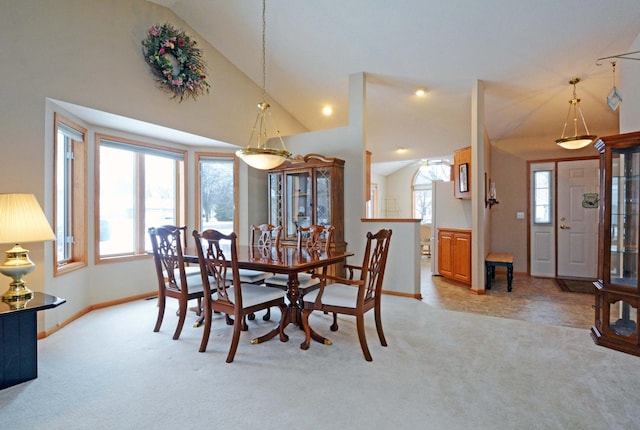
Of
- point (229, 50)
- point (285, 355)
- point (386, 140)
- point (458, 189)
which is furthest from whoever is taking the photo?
point (386, 140)

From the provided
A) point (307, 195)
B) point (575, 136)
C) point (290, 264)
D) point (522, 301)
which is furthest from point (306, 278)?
point (575, 136)

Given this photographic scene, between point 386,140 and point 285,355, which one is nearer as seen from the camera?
point 285,355

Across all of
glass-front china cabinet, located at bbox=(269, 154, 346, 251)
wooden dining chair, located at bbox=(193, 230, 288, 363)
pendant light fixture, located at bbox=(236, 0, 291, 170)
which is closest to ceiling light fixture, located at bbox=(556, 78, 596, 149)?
glass-front china cabinet, located at bbox=(269, 154, 346, 251)

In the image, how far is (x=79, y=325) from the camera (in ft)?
10.7

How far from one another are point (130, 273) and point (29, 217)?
2058 mm

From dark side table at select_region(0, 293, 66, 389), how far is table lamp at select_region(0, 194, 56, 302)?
0.42 feet

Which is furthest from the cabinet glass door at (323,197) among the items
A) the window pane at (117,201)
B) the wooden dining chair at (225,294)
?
the window pane at (117,201)

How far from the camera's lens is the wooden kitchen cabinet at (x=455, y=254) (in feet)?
16.0

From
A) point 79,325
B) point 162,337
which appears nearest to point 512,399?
point 162,337

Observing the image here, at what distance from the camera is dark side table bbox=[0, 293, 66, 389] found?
84.9 inches

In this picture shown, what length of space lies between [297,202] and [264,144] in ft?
3.39

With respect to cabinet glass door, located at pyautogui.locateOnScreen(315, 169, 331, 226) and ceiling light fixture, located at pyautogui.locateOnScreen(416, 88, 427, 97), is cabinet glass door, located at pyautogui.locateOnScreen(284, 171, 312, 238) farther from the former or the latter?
ceiling light fixture, located at pyautogui.locateOnScreen(416, 88, 427, 97)

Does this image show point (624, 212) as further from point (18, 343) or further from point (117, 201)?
point (117, 201)

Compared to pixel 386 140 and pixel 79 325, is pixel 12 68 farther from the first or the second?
pixel 386 140
